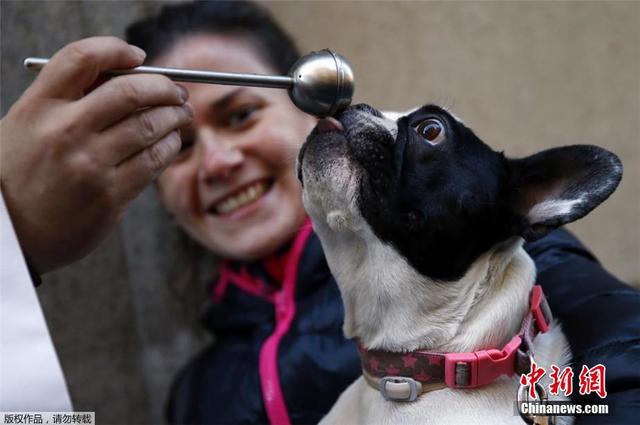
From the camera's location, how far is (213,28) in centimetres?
201

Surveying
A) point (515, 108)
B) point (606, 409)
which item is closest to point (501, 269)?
point (606, 409)

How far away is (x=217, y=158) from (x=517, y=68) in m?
1.23

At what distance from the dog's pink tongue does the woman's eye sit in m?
0.67

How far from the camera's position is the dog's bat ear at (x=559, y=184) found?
44.0 inches

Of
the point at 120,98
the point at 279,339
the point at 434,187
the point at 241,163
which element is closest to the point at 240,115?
the point at 241,163

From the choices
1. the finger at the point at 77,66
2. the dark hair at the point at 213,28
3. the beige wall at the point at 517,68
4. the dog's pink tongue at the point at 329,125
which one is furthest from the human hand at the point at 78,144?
the beige wall at the point at 517,68

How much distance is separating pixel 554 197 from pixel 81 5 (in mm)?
1572

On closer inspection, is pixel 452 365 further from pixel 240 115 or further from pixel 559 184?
pixel 240 115

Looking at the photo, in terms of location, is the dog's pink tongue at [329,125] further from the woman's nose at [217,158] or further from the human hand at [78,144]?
the woman's nose at [217,158]

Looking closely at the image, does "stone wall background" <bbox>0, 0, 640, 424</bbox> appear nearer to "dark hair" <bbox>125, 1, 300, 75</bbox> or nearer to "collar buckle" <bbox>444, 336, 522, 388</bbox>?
"dark hair" <bbox>125, 1, 300, 75</bbox>

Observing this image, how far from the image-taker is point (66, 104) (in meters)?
1.17

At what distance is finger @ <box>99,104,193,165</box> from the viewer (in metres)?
1.20

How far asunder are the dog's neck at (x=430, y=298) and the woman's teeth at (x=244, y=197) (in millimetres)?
631

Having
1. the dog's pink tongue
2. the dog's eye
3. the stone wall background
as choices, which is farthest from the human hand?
the stone wall background
